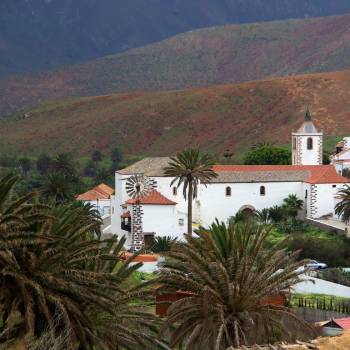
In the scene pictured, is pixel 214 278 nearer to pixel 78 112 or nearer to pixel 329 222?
pixel 329 222

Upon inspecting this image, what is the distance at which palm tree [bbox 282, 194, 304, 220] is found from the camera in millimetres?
67625

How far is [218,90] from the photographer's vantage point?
159125mm

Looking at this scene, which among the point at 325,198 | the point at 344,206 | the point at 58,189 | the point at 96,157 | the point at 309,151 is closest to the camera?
the point at 344,206

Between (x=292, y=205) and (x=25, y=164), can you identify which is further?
(x=25, y=164)

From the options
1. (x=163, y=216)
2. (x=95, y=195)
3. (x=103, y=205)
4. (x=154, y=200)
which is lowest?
(x=163, y=216)

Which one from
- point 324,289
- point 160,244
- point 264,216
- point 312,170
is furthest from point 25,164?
point 324,289

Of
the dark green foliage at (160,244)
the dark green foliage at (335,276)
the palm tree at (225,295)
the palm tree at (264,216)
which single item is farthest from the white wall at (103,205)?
the palm tree at (225,295)

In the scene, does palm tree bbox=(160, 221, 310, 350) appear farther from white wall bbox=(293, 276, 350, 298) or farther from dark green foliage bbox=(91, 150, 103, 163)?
dark green foliage bbox=(91, 150, 103, 163)

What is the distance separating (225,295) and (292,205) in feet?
139

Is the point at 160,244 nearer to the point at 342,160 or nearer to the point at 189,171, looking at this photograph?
the point at 189,171

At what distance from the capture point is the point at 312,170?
69.5 meters

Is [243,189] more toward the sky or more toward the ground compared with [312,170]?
more toward the ground

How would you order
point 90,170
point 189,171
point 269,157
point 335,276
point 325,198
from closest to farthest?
1. point 335,276
2. point 189,171
3. point 325,198
4. point 269,157
5. point 90,170

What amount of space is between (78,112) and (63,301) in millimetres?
142650
